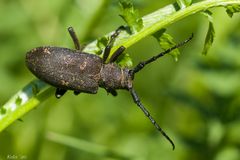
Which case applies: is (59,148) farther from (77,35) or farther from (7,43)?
(7,43)

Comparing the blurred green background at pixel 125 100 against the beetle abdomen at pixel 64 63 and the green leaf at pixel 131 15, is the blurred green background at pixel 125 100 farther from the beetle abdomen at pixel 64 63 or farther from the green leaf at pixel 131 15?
the green leaf at pixel 131 15

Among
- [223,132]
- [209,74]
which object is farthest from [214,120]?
[209,74]

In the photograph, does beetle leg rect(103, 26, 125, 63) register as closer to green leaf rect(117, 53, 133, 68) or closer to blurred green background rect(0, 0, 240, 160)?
green leaf rect(117, 53, 133, 68)

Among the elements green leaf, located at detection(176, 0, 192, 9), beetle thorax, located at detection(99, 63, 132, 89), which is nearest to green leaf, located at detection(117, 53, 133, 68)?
green leaf, located at detection(176, 0, 192, 9)

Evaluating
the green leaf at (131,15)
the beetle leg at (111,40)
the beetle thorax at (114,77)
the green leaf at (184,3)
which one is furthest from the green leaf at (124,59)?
the beetle thorax at (114,77)

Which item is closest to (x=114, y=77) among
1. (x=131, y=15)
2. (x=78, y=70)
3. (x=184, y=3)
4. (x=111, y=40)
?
(x=78, y=70)

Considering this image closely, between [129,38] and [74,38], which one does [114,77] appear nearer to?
[74,38]

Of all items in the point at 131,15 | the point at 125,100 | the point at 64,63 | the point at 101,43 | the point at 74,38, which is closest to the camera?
the point at 131,15
